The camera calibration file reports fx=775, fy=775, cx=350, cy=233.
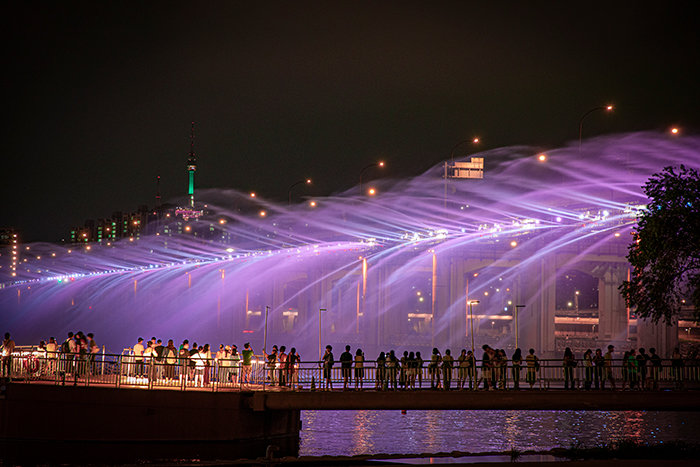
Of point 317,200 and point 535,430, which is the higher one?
point 317,200

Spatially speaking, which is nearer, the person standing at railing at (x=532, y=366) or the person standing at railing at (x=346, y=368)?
the person standing at railing at (x=532, y=366)

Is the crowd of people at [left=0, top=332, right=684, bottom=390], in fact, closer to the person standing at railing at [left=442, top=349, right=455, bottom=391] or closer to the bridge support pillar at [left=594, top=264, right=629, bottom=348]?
the person standing at railing at [left=442, top=349, right=455, bottom=391]

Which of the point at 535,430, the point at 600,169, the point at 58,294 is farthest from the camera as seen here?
the point at 58,294

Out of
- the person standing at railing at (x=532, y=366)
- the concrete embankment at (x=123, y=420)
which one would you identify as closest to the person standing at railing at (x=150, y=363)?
the concrete embankment at (x=123, y=420)

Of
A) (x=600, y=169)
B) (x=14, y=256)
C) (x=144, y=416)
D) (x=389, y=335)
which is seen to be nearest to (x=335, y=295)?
(x=389, y=335)

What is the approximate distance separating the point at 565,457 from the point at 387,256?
70894 mm

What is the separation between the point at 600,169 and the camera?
6425 cm

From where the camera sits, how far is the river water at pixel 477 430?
29125 millimetres

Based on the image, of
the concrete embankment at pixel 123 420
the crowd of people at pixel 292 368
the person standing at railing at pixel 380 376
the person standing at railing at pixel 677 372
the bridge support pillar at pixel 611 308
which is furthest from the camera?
the bridge support pillar at pixel 611 308

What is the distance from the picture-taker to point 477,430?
3412 cm

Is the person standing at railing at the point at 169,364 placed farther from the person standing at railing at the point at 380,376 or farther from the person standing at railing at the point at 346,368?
the person standing at railing at the point at 380,376

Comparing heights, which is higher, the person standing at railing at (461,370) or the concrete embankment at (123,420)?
the person standing at railing at (461,370)

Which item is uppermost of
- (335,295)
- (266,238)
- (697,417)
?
(266,238)

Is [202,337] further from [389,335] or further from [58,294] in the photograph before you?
[58,294]
